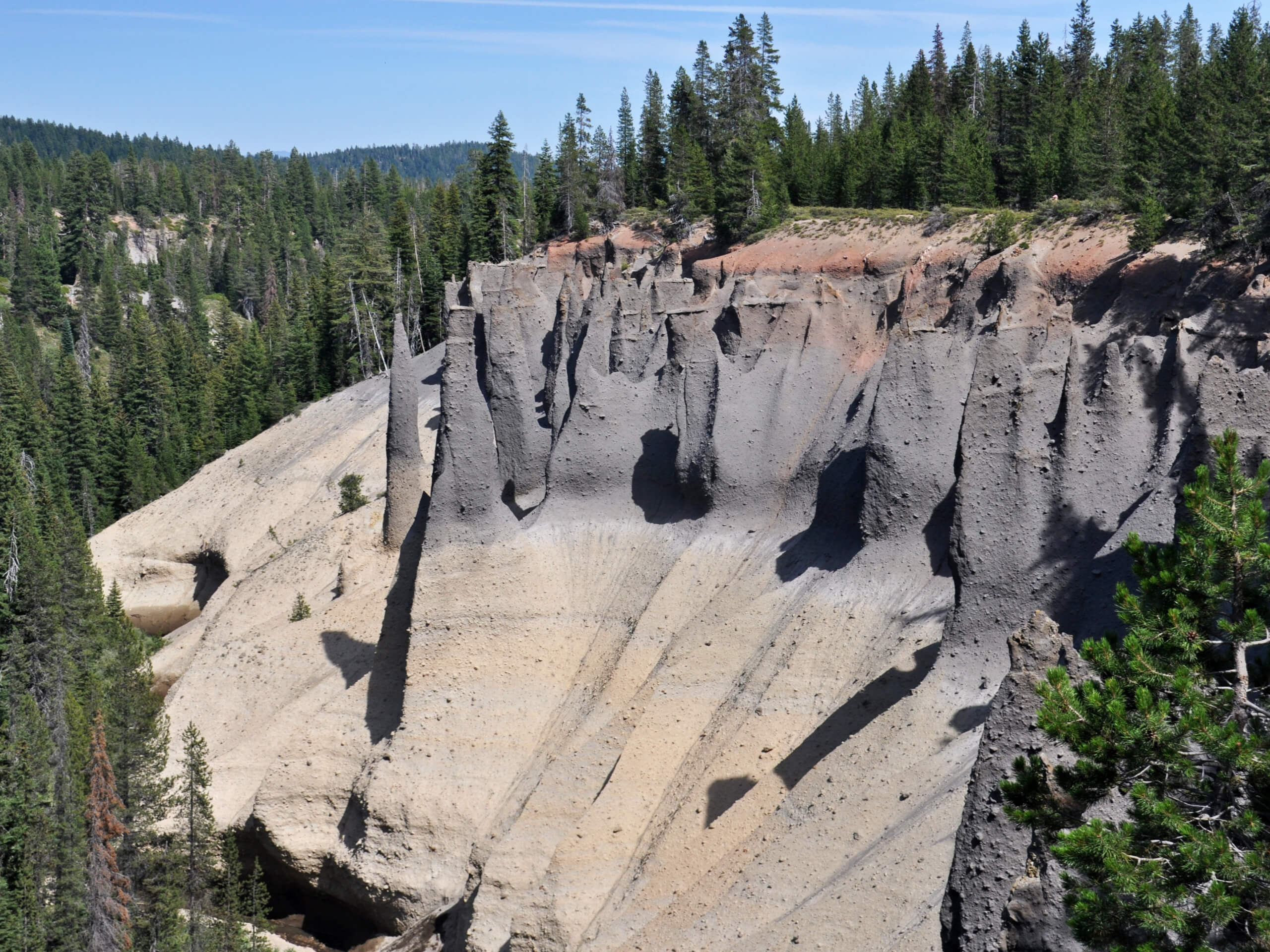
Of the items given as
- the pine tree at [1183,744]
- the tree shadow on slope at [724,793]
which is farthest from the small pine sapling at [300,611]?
the pine tree at [1183,744]

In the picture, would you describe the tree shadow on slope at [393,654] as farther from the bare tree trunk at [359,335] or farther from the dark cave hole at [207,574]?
the bare tree trunk at [359,335]

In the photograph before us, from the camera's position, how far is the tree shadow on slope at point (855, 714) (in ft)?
64.8

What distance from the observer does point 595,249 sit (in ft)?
231

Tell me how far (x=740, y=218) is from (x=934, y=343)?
37558 millimetres

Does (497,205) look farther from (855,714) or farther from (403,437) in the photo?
(855,714)

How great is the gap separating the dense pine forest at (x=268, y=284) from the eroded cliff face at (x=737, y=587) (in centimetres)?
283

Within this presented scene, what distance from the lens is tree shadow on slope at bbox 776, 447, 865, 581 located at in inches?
945

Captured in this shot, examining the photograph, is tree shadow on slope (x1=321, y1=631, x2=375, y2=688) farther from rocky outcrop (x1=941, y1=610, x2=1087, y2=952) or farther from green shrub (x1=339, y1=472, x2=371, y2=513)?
rocky outcrop (x1=941, y1=610, x2=1087, y2=952)

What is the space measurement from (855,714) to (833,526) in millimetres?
5317

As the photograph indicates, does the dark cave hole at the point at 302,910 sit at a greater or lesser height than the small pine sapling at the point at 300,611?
lesser

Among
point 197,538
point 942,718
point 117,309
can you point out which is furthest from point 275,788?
point 117,309

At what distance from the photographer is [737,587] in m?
25.0

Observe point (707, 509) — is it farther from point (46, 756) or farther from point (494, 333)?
point (46, 756)

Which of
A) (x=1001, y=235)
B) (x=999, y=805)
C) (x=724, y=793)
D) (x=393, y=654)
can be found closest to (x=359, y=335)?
(x=1001, y=235)
